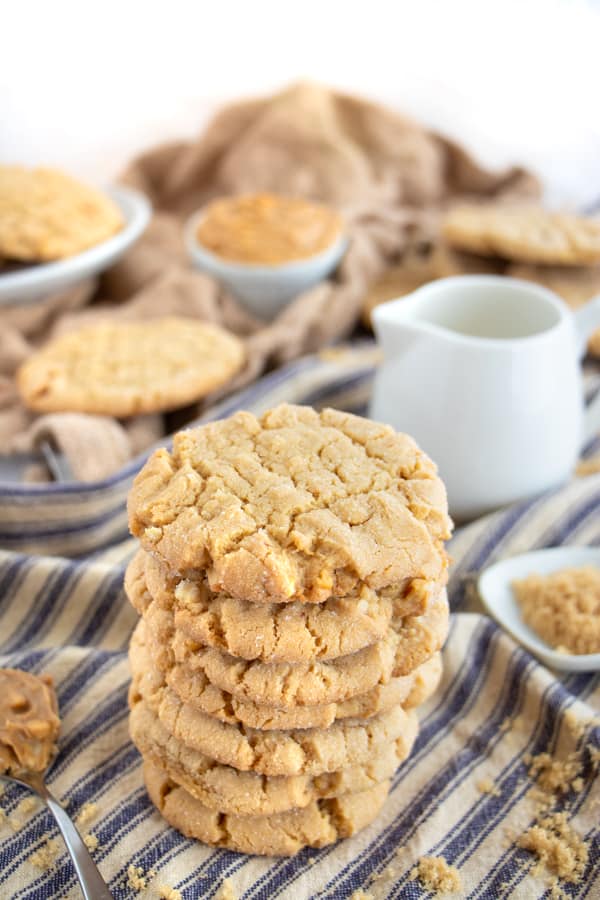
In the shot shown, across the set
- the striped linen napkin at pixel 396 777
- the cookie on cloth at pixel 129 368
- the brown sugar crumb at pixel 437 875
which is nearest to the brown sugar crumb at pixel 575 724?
the striped linen napkin at pixel 396 777

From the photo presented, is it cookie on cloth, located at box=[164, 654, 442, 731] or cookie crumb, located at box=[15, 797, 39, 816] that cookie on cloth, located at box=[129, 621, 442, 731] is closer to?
cookie on cloth, located at box=[164, 654, 442, 731]

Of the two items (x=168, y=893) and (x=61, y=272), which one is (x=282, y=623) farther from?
(x=61, y=272)

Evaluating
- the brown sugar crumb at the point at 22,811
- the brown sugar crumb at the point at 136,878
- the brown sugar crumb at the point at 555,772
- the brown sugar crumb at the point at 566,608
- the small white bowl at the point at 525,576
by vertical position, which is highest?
the brown sugar crumb at the point at 566,608

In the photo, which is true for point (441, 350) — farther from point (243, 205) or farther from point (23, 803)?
point (243, 205)

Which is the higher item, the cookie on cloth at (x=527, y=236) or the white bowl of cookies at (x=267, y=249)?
the cookie on cloth at (x=527, y=236)

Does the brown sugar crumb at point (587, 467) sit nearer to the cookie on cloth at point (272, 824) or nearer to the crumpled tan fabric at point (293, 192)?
the crumpled tan fabric at point (293, 192)

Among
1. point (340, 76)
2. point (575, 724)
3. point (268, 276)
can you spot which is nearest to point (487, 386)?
point (575, 724)

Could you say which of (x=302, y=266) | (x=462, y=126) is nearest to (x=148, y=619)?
(x=302, y=266)

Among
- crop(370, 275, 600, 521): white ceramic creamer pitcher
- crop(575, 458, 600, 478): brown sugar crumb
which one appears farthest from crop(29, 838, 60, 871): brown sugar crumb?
crop(575, 458, 600, 478): brown sugar crumb
